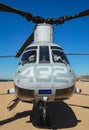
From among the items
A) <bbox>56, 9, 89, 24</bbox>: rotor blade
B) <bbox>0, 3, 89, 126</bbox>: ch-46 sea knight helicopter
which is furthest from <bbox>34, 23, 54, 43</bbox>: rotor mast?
<bbox>0, 3, 89, 126</bbox>: ch-46 sea knight helicopter

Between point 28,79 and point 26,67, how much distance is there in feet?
2.11

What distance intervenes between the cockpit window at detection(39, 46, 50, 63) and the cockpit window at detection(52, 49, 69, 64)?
241 mm

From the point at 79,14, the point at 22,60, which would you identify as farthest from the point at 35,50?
the point at 79,14

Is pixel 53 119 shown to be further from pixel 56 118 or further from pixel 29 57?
pixel 29 57

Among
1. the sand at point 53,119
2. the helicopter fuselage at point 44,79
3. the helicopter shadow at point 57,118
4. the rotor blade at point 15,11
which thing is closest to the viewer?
the helicopter fuselage at point 44,79

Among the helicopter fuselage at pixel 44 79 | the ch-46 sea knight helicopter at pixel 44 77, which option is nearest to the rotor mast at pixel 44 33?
the ch-46 sea knight helicopter at pixel 44 77

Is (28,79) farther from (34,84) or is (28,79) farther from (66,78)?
(66,78)

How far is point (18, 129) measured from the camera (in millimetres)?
9734

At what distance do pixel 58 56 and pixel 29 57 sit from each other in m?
1.10

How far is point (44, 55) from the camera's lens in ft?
31.9

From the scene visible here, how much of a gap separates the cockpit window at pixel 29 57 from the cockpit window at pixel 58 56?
28.9 inches

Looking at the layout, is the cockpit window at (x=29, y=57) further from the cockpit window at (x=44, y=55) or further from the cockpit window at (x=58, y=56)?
the cockpit window at (x=58, y=56)

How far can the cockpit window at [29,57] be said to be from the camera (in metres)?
9.68

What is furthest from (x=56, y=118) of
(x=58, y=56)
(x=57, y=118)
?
(x=58, y=56)
